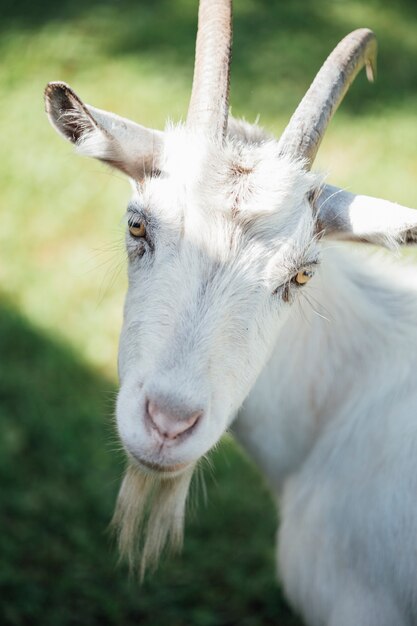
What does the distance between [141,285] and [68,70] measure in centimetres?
637

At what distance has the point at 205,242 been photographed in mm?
2906

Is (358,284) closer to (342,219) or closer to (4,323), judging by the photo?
(342,219)

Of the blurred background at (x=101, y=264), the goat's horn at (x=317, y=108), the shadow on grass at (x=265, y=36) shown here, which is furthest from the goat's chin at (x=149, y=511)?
the shadow on grass at (x=265, y=36)

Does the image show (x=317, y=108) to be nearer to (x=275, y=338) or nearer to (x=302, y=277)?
(x=302, y=277)

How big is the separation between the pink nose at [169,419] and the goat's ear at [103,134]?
1031 mm

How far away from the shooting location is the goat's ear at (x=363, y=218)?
301 cm

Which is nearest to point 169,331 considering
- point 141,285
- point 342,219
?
point 141,285

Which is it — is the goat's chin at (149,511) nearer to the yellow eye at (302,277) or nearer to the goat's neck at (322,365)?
the goat's neck at (322,365)

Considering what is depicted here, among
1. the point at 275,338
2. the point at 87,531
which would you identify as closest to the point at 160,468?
the point at 275,338

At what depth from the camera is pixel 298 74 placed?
8.77 meters

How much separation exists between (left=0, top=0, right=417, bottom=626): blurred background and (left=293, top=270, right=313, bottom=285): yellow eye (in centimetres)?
42

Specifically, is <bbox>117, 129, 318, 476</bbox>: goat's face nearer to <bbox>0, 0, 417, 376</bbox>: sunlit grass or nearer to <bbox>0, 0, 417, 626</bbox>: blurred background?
<bbox>0, 0, 417, 626</bbox>: blurred background

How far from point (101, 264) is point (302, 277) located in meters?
1.54

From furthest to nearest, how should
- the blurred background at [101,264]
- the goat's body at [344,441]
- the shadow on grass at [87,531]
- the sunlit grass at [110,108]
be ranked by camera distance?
the sunlit grass at [110,108]
the blurred background at [101,264]
the shadow on grass at [87,531]
the goat's body at [344,441]
